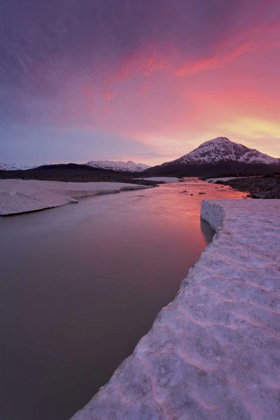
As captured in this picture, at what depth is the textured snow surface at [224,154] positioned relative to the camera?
440 feet

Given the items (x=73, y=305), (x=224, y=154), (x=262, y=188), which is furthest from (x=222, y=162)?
(x=73, y=305)

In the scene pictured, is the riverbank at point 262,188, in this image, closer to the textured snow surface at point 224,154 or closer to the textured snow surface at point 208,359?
the textured snow surface at point 208,359

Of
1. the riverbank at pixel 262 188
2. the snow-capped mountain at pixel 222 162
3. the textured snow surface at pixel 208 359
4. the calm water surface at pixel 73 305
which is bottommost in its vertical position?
the calm water surface at pixel 73 305

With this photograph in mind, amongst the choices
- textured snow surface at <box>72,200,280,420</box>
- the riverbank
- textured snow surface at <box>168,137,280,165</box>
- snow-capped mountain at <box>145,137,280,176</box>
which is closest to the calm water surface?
textured snow surface at <box>72,200,280,420</box>

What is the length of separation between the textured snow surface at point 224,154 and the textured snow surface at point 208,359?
14044 cm

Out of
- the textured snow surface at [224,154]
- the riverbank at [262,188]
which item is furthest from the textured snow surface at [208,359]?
the textured snow surface at [224,154]

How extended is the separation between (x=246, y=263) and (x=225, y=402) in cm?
209

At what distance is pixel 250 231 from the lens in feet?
13.9

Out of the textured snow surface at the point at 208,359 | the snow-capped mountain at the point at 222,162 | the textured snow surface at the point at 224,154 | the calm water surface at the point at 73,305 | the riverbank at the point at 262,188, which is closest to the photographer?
the textured snow surface at the point at 208,359

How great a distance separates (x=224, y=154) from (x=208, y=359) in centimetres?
16552

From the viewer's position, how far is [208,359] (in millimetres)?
1492

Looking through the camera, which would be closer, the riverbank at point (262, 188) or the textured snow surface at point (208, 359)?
the textured snow surface at point (208, 359)

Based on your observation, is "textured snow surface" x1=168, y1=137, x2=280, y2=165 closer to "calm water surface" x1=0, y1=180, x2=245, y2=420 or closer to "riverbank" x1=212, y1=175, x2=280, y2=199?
"riverbank" x1=212, y1=175, x2=280, y2=199

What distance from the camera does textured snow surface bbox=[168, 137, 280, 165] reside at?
134000 millimetres
